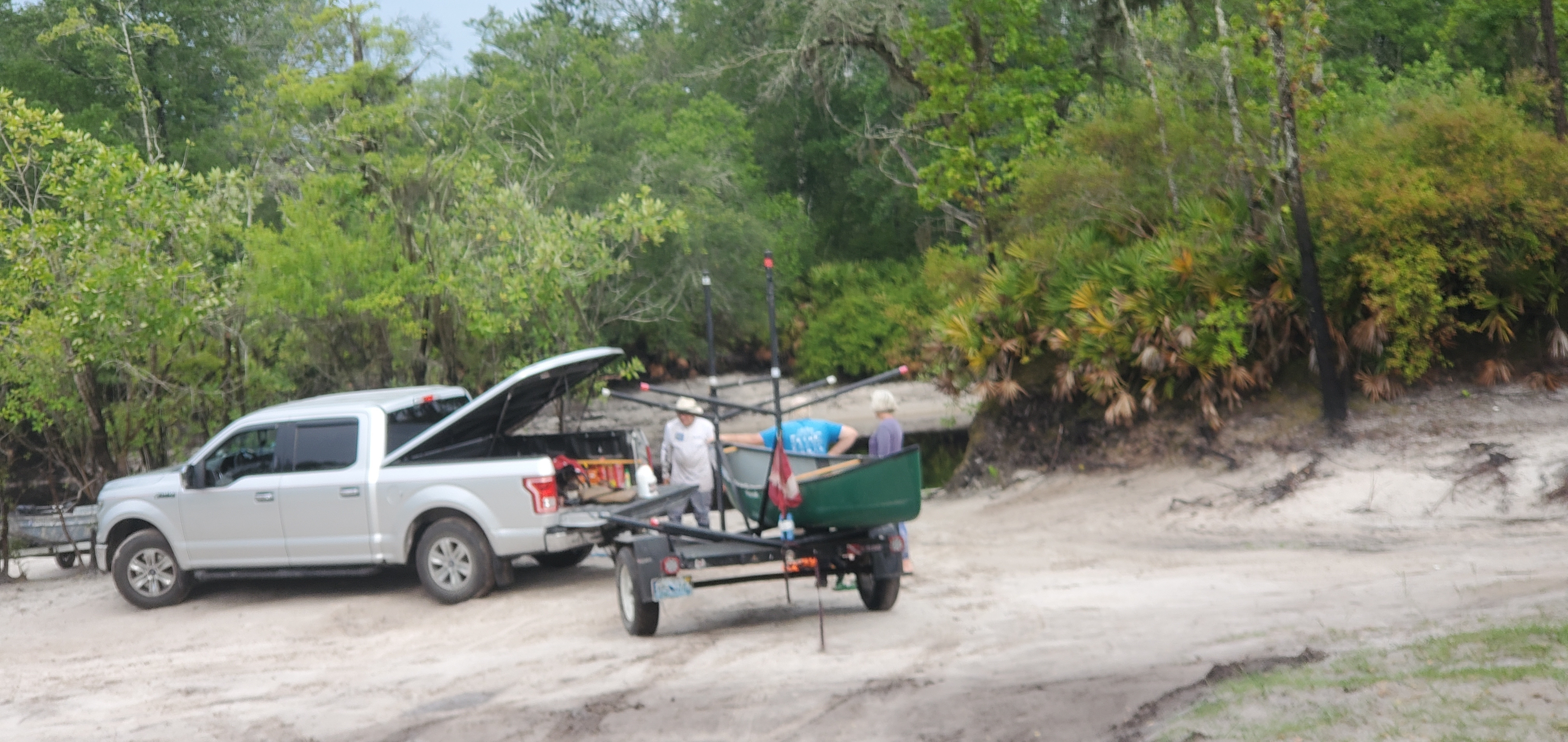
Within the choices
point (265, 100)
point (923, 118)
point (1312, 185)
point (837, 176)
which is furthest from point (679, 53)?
point (1312, 185)

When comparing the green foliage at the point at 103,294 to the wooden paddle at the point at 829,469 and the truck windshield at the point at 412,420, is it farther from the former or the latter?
the wooden paddle at the point at 829,469

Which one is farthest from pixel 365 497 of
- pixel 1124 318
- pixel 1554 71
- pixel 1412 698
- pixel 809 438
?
pixel 1554 71

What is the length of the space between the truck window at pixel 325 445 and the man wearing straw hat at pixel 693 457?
2.74 m

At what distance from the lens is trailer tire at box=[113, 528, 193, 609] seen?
496 inches

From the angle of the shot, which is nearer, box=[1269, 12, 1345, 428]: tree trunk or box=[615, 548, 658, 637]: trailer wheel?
box=[615, 548, 658, 637]: trailer wheel

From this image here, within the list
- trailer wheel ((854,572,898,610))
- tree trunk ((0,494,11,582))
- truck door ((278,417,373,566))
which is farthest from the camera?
tree trunk ((0,494,11,582))

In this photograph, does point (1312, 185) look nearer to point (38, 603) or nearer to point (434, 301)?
point (434, 301)

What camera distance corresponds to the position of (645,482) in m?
11.2

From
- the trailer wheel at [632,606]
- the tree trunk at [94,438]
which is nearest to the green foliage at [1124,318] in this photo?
the trailer wheel at [632,606]

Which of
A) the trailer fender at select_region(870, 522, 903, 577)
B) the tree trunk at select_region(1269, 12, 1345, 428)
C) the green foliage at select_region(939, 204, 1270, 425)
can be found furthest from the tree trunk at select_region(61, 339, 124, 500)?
the tree trunk at select_region(1269, 12, 1345, 428)

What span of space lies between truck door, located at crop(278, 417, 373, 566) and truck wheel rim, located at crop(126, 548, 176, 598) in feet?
4.72

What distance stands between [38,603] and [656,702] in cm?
923

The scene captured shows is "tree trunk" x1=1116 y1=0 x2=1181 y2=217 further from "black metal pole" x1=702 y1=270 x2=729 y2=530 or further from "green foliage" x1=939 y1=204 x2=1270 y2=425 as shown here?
"black metal pole" x1=702 y1=270 x2=729 y2=530

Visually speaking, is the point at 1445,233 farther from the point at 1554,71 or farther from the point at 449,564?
the point at 449,564
